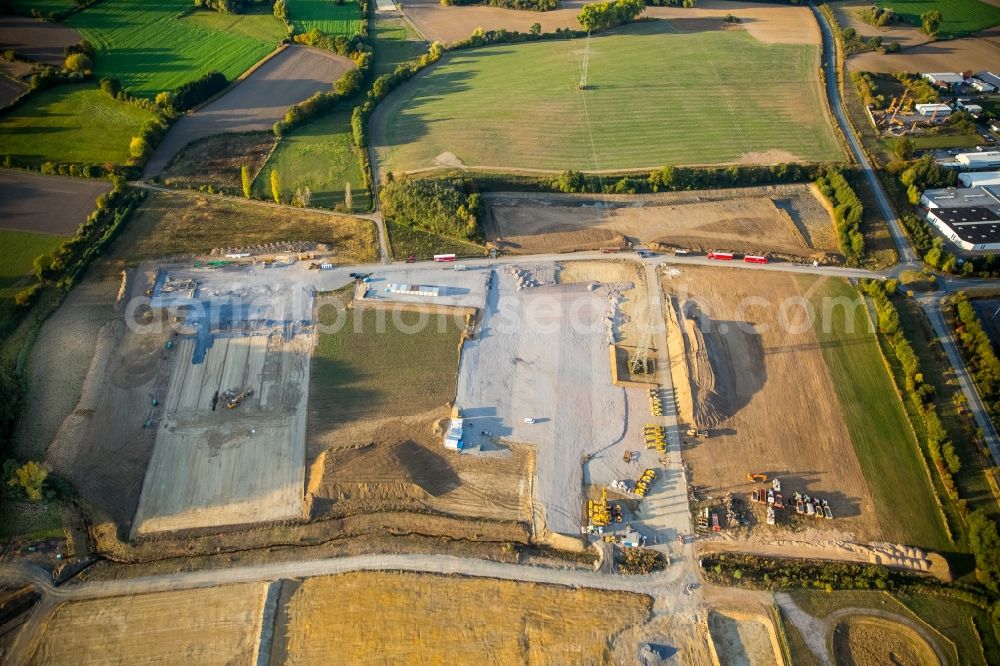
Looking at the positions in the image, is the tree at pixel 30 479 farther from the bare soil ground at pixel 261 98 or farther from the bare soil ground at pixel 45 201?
the bare soil ground at pixel 261 98

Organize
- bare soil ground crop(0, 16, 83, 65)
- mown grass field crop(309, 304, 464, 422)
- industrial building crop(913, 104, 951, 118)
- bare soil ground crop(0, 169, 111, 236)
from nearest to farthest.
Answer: mown grass field crop(309, 304, 464, 422) → bare soil ground crop(0, 169, 111, 236) → industrial building crop(913, 104, 951, 118) → bare soil ground crop(0, 16, 83, 65)

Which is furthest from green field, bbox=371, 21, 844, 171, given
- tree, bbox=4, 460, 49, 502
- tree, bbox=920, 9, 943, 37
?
tree, bbox=4, 460, 49, 502

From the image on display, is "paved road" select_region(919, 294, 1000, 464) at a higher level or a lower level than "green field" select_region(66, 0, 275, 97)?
lower

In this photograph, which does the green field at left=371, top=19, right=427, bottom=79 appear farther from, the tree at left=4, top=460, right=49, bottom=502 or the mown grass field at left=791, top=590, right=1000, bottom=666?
the mown grass field at left=791, top=590, right=1000, bottom=666

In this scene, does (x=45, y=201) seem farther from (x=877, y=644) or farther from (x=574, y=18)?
(x=877, y=644)

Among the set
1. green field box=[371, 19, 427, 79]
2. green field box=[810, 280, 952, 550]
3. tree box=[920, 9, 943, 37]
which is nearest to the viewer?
green field box=[810, 280, 952, 550]

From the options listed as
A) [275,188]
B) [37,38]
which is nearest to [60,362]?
[275,188]

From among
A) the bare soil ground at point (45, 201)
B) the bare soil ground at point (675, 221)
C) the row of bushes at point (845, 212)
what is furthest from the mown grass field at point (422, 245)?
the row of bushes at point (845, 212)
